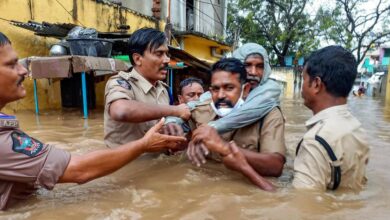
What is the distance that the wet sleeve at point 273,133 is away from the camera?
2443mm

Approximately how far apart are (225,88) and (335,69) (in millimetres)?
759

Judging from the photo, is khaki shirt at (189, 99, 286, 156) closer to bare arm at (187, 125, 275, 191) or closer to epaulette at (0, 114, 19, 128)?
bare arm at (187, 125, 275, 191)

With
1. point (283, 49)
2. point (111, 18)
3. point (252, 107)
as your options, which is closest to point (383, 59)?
point (283, 49)

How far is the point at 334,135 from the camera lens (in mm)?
2094

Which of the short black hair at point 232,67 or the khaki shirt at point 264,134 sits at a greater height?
the short black hair at point 232,67

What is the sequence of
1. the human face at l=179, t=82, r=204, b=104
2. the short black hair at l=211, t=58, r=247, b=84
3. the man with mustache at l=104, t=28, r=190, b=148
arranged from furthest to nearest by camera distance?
the human face at l=179, t=82, r=204, b=104, the man with mustache at l=104, t=28, r=190, b=148, the short black hair at l=211, t=58, r=247, b=84

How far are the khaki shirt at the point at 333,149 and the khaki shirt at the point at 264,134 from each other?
24 cm

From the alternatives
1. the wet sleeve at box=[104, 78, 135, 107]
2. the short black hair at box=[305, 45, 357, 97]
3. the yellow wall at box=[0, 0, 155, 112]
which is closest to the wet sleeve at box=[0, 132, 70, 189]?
the wet sleeve at box=[104, 78, 135, 107]

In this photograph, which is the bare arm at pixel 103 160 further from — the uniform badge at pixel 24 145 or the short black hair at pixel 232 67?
the short black hair at pixel 232 67

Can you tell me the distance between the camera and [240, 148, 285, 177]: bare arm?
2359 mm

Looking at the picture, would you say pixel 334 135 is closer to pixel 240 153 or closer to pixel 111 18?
pixel 240 153

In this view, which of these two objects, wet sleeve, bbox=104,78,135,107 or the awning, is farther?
the awning

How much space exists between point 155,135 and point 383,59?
37049mm

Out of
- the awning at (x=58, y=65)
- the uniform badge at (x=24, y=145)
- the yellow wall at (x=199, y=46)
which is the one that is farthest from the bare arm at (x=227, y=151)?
the yellow wall at (x=199, y=46)
